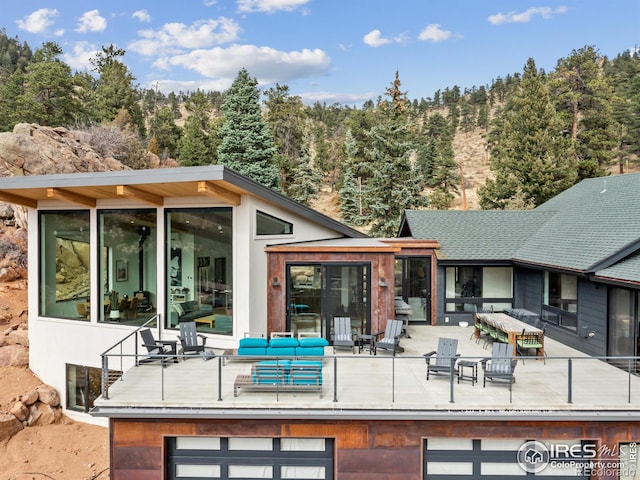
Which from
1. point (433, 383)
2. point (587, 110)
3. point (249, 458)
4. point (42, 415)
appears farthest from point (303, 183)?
point (249, 458)

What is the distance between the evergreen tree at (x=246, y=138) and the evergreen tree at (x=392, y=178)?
305 inches

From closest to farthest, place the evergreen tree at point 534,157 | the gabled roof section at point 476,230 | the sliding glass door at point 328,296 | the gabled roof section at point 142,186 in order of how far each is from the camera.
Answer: the gabled roof section at point 142,186 → the sliding glass door at point 328,296 → the gabled roof section at point 476,230 → the evergreen tree at point 534,157

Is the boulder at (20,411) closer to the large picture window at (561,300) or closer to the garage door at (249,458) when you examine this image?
the garage door at (249,458)

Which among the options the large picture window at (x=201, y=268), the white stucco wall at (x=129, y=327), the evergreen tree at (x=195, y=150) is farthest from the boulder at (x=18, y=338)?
the evergreen tree at (x=195, y=150)

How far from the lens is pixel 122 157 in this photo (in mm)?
27547

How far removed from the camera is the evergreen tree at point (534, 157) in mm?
29859

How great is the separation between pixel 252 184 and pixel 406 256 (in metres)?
7.25

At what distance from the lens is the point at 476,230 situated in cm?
1664

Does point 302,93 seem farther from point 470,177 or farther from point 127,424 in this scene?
point 127,424

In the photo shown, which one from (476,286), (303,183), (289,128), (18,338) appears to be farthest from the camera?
(289,128)

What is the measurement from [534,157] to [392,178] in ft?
32.5

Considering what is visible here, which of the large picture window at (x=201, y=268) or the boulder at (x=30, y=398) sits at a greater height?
the large picture window at (x=201, y=268)

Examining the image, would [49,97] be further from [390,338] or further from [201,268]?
[390,338]

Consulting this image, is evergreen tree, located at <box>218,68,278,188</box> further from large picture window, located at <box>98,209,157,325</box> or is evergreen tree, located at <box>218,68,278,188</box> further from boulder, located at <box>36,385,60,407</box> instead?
boulder, located at <box>36,385,60,407</box>
